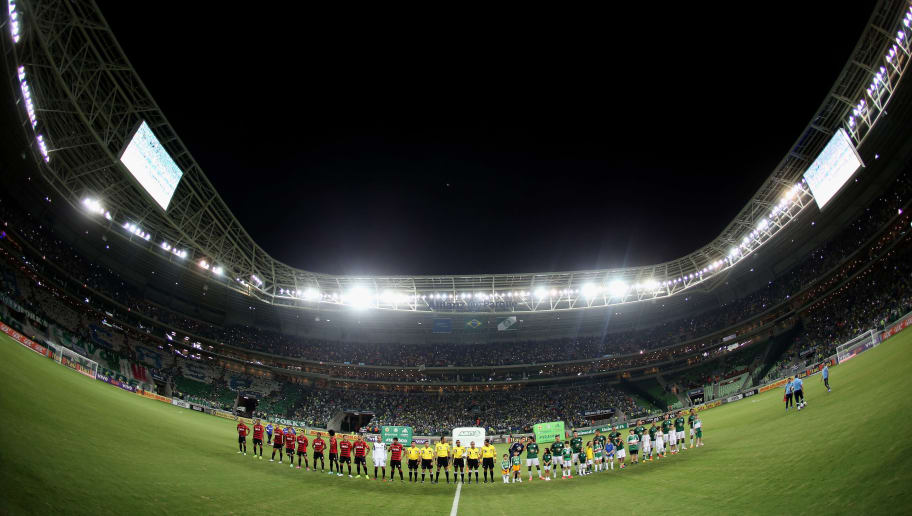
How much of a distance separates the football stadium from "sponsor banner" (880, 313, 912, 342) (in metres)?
0.19

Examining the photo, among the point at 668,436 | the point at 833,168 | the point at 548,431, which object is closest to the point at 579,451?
the point at 668,436

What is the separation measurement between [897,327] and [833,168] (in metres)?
10.1

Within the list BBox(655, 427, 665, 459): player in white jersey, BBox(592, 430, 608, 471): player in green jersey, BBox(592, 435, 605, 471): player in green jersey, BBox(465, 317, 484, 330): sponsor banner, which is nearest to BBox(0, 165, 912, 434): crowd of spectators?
BBox(465, 317, 484, 330): sponsor banner

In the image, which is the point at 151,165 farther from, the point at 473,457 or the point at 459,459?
the point at 473,457

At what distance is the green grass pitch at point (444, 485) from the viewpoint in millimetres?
7285

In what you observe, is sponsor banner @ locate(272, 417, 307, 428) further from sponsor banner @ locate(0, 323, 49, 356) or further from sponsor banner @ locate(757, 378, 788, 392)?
sponsor banner @ locate(757, 378, 788, 392)

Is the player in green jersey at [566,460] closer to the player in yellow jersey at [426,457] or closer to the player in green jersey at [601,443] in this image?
the player in green jersey at [601,443]

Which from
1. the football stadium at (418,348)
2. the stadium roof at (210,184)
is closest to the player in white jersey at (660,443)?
the football stadium at (418,348)

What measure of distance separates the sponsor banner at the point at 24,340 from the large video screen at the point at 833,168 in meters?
47.8

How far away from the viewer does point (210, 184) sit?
95.9ft

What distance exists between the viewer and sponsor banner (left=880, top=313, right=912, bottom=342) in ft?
79.3

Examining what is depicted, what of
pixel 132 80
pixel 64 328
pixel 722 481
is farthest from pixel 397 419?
pixel 722 481

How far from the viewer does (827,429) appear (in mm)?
12133

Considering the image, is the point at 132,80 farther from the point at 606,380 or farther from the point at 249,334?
the point at 606,380
